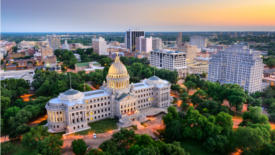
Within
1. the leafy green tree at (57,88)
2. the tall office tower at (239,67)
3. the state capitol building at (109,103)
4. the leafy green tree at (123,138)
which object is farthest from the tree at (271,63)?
the leafy green tree at (57,88)

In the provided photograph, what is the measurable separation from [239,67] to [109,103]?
81.7 m

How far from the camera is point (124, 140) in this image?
54469 mm

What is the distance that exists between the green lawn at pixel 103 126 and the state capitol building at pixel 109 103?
6.70 feet

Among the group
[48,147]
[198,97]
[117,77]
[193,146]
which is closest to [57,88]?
[117,77]

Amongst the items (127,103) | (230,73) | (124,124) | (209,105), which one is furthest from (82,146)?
(230,73)

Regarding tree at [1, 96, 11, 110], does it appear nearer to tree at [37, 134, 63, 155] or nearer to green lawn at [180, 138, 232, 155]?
tree at [37, 134, 63, 155]

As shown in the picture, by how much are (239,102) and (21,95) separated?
4489 inches

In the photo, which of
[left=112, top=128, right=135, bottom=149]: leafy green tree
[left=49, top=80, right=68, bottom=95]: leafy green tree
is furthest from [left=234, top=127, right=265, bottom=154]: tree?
[left=49, top=80, right=68, bottom=95]: leafy green tree

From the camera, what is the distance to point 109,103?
7925 cm

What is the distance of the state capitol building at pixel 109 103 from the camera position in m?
68.1

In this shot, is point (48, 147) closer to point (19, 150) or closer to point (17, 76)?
point (19, 150)

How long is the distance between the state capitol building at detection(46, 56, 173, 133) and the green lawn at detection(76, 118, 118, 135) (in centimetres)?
204

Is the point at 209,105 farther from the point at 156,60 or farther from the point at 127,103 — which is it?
the point at 156,60

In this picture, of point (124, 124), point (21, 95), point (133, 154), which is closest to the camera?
point (133, 154)
